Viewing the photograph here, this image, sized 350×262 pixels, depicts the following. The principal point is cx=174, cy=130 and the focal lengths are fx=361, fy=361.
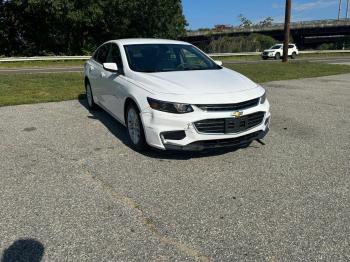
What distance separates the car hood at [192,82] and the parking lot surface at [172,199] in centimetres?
91

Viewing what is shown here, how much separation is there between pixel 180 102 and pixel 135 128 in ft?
3.11

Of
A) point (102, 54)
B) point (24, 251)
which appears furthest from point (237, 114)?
point (102, 54)

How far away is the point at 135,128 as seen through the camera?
5086 millimetres

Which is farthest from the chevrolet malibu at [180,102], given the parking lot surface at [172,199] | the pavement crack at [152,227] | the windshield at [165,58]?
the pavement crack at [152,227]

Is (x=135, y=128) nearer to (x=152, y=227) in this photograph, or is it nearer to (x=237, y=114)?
(x=237, y=114)

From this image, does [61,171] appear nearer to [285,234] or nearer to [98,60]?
[285,234]

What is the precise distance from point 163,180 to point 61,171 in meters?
1.30

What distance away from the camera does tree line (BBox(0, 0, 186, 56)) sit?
111ft

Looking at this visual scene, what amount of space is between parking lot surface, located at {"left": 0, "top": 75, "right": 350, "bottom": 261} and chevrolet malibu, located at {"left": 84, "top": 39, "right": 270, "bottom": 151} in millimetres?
340

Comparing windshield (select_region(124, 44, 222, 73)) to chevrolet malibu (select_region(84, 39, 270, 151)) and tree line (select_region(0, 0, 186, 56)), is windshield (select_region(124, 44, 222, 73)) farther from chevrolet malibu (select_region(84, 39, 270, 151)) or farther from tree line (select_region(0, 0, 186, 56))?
tree line (select_region(0, 0, 186, 56))

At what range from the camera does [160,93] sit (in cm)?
460

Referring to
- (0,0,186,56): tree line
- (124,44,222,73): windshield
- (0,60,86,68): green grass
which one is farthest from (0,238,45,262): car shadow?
(0,0,186,56): tree line

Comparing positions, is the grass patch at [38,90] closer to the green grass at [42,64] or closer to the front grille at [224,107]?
the front grille at [224,107]

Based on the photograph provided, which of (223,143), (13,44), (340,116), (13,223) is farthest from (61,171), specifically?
(13,44)
